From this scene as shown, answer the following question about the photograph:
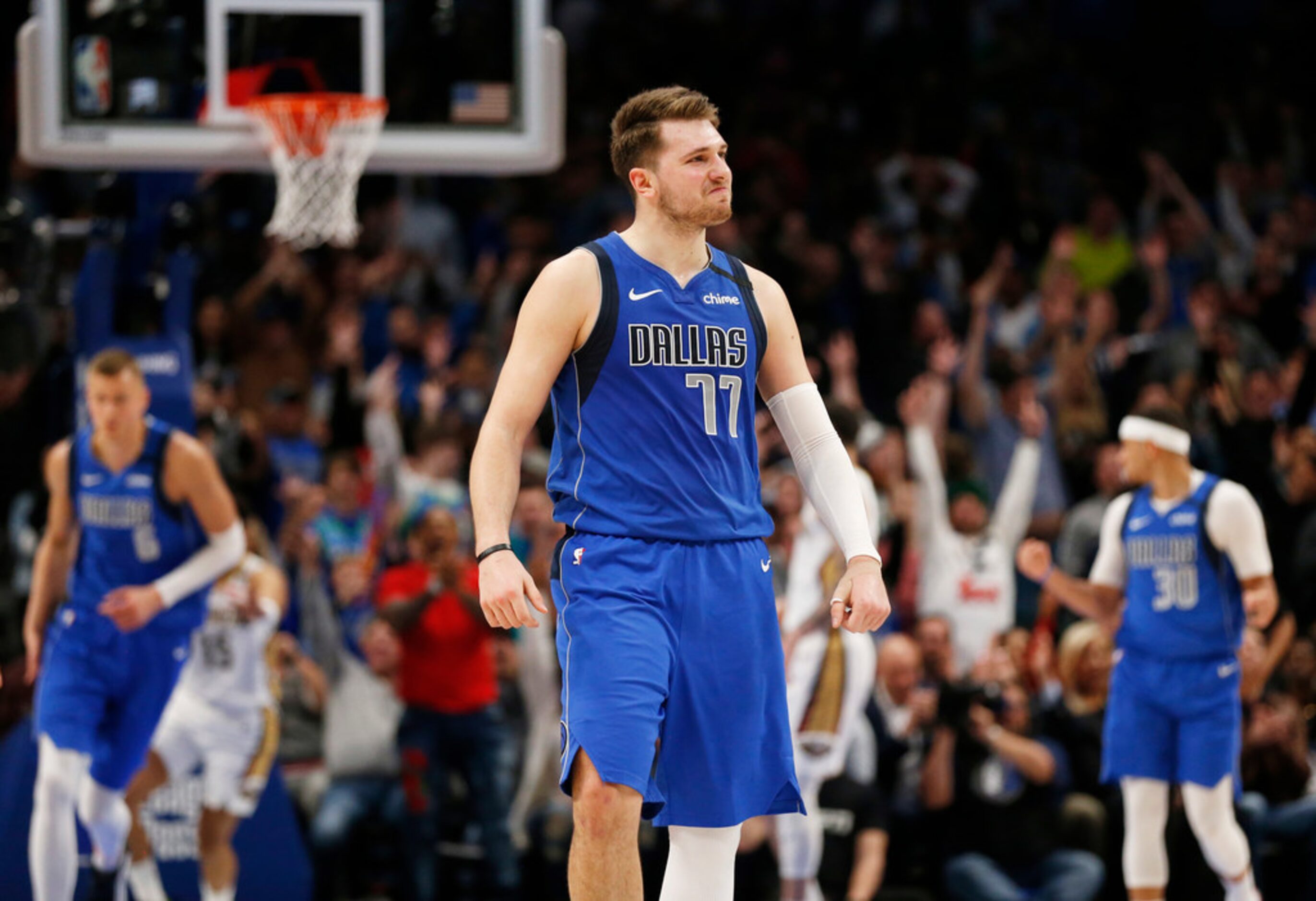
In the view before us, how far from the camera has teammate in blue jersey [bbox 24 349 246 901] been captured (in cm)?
772

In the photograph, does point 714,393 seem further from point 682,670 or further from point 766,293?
point 682,670

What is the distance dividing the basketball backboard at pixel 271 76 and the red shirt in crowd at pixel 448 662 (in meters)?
2.40

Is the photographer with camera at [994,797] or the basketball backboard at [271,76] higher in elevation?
the basketball backboard at [271,76]

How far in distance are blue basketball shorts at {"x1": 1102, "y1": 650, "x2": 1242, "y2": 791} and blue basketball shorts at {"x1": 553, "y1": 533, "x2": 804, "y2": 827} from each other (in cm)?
380

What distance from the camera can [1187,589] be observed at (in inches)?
319

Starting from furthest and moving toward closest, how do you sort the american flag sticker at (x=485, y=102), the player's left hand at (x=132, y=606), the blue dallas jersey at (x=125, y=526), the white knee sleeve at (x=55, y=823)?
the american flag sticker at (x=485, y=102) < the blue dallas jersey at (x=125, y=526) < the white knee sleeve at (x=55, y=823) < the player's left hand at (x=132, y=606)

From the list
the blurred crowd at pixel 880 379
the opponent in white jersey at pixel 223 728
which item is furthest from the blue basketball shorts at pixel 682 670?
the opponent in white jersey at pixel 223 728

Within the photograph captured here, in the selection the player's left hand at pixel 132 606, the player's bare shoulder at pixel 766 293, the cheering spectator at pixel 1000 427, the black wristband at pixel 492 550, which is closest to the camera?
the black wristband at pixel 492 550

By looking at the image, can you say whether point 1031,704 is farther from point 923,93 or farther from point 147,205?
point 923,93

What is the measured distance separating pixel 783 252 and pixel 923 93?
283cm

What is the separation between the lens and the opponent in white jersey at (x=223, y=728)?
8.80 metres

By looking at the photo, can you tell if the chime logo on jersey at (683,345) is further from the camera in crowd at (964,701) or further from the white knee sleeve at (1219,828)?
the camera in crowd at (964,701)

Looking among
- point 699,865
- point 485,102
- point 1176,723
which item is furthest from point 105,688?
point 1176,723

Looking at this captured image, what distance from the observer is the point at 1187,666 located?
8125 millimetres
